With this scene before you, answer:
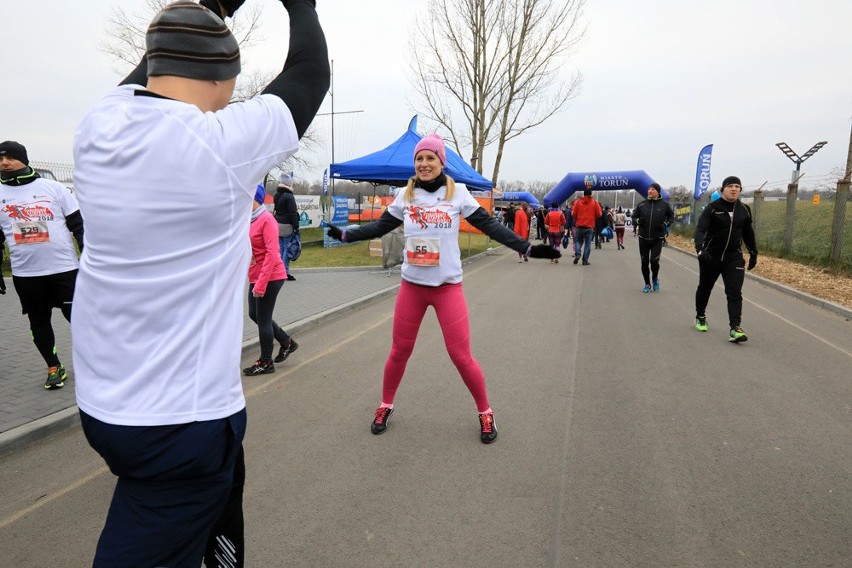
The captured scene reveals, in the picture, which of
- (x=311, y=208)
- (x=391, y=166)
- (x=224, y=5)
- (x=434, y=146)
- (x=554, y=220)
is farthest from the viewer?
(x=311, y=208)

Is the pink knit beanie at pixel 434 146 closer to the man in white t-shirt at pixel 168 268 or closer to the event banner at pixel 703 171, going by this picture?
the man in white t-shirt at pixel 168 268

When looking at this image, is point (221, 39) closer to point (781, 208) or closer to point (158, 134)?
point (158, 134)

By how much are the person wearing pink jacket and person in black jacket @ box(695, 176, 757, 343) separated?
5.16 m

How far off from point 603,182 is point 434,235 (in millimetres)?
28045

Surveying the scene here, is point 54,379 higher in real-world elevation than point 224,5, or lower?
lower

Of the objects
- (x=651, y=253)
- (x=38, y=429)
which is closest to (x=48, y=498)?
(x=38, y=429)

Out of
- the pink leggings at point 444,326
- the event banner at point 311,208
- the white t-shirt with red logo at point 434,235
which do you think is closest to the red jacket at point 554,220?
the event banner at point 311,208

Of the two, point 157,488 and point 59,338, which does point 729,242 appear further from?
point 59,338

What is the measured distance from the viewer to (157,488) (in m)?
1.22

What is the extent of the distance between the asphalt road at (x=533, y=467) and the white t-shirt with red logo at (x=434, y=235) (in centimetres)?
118

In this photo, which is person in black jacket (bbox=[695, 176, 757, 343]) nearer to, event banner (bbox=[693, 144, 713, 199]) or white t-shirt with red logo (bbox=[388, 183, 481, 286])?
white t-shirt with red logo (bbox=[388, 183, 481, 286])

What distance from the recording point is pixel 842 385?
5.21 m

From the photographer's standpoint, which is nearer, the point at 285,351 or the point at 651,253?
the point at 285,351

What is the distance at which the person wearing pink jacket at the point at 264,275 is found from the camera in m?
5.17
